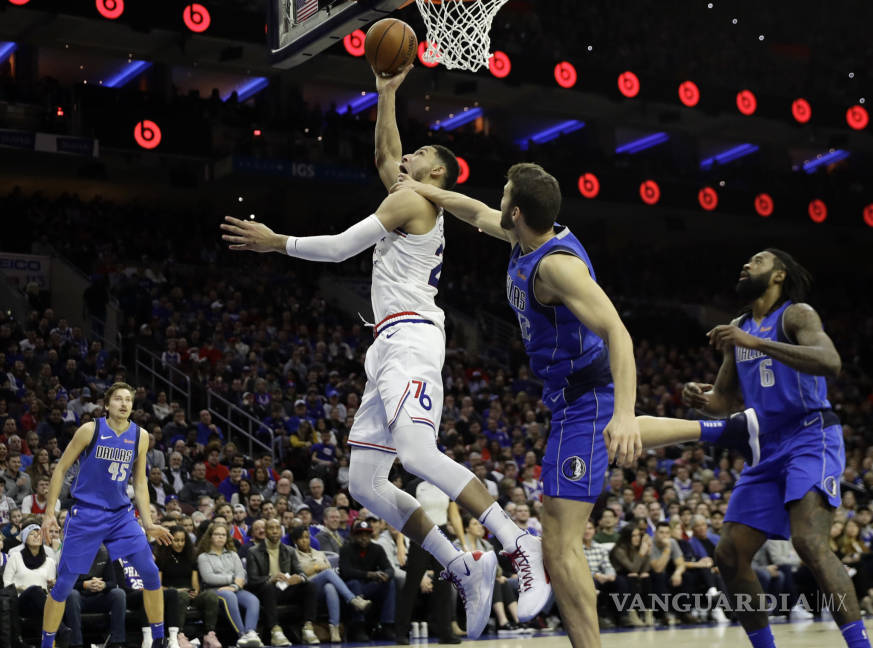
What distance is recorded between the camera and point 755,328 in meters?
5.62

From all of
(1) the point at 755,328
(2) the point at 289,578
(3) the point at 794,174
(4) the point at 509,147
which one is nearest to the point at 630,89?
(4) the point at 509,147

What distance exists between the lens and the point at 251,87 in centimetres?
2575

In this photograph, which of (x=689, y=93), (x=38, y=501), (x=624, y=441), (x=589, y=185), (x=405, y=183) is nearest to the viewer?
(x=624, y=441)

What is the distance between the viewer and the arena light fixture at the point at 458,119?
2822 cm

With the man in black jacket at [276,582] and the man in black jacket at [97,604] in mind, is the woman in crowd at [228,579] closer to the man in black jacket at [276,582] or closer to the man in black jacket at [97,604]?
the man in black jacket at [276,582]

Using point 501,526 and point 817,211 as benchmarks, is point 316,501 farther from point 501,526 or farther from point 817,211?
point 817,211

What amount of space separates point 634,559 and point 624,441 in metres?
8.29

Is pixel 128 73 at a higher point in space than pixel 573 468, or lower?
higher

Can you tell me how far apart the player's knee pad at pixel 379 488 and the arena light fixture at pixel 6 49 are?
2051 cm

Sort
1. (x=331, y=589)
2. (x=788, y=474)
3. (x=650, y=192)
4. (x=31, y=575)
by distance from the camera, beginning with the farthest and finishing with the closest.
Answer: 1. (x=650, y=192)
2. (x=331, y=589)
3. (x=31, y=575)
4. (x=788, y=474)

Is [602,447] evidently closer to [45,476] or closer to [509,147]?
[45,476]

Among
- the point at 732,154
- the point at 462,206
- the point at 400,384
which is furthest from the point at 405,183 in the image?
the point at 732,154

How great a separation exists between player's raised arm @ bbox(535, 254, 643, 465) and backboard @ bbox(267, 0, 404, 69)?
11.2 feet

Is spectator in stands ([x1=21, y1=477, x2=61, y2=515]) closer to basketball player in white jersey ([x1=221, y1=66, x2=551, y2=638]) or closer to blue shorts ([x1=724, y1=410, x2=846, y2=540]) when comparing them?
basketball player in white jersey ([x1=221, y1=66, x2=551, y2=638])
